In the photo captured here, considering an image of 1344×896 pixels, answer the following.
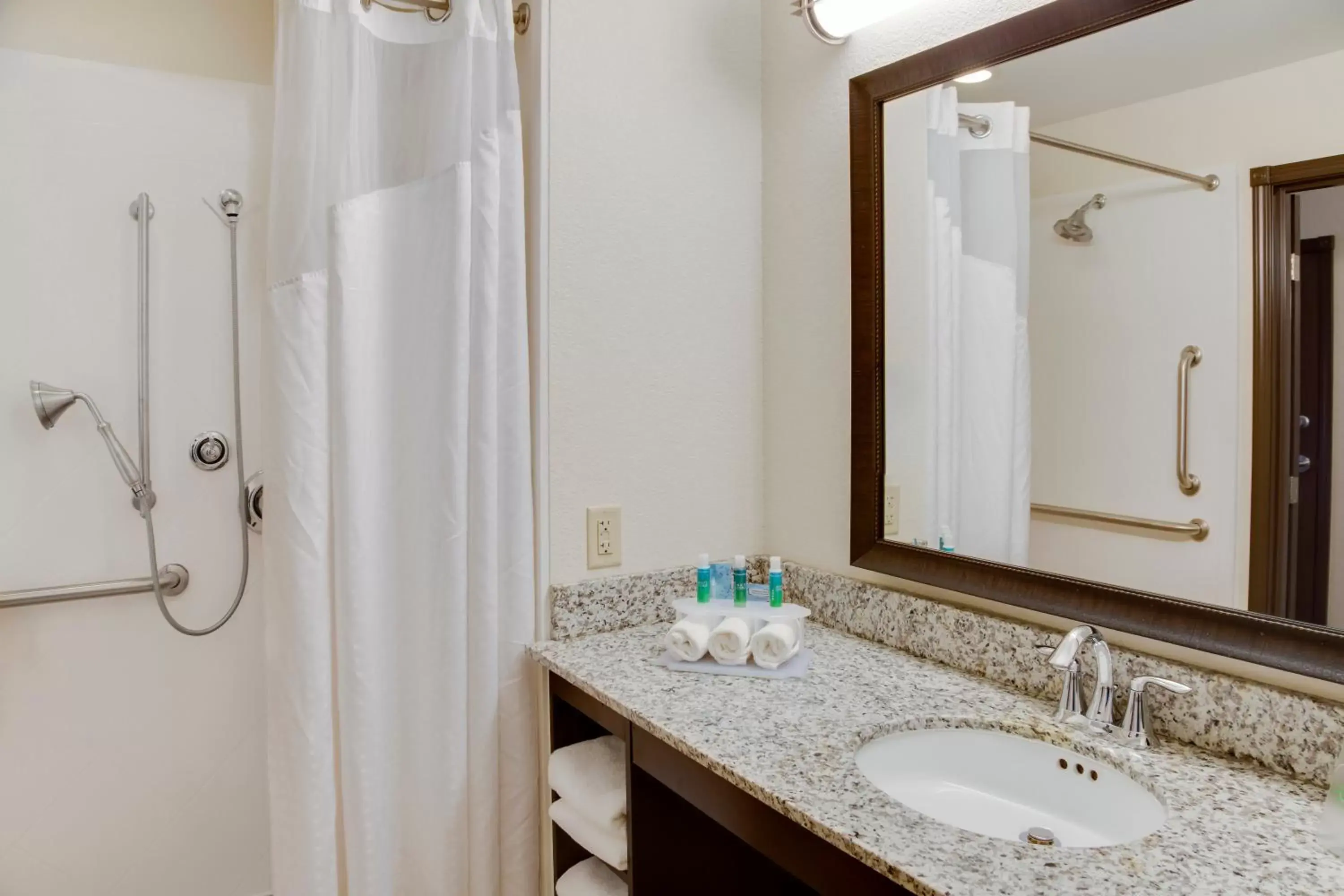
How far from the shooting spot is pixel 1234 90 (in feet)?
3.42

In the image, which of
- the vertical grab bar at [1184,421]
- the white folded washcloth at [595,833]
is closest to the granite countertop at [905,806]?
the white folded washcloth at [595,833]

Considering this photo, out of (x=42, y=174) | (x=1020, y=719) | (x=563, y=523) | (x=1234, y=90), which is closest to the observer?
(x=1234, y=90)

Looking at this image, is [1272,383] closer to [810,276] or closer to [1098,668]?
[1098,668]

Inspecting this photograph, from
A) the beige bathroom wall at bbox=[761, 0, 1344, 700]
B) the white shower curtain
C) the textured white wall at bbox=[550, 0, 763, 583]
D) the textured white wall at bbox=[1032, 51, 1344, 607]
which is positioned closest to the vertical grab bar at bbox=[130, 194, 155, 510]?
the white shower curtain

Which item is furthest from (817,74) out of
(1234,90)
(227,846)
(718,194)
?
(227,846)

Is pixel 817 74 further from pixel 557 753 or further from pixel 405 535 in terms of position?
pixel 557 753

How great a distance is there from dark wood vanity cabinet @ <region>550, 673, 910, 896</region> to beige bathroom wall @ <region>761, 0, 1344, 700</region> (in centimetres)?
54

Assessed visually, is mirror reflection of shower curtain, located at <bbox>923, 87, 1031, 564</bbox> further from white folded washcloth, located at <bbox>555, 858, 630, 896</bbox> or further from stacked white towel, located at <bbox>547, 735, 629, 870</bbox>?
white folded washcloth, located at <bbox>555, 858, 630, 896</bbox>

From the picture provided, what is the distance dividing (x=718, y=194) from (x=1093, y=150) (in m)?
0.74

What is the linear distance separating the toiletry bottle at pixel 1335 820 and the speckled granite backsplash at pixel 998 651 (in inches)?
4.2

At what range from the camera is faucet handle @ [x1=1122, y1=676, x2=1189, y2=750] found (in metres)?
1.07

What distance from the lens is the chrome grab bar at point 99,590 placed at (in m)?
1.70

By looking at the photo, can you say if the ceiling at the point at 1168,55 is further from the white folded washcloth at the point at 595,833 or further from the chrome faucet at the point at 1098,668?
the white folded washcloth at the point at 595,833

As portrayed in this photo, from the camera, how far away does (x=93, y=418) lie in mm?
1768
